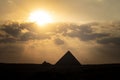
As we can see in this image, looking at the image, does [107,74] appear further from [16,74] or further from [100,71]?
[16,74]

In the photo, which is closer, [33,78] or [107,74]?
[33,78]

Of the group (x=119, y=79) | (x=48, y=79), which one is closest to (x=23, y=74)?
(x=48, y=79)

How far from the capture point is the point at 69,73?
20.2 metres

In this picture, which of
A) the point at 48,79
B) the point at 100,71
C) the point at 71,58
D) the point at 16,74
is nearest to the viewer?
the point at 48,79

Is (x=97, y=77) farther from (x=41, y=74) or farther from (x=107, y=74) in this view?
(x=41, y=74)

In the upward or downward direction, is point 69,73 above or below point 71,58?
below

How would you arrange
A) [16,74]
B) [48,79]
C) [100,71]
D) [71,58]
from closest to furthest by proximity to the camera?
[48,79], [16,74], [100,71], [71,58]

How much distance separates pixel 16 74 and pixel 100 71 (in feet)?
24.7

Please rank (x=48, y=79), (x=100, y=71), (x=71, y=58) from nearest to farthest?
(x=48, y=79), (x=100, y=71), (x=71, y=58)

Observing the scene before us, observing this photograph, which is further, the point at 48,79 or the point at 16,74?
the point at 16,74

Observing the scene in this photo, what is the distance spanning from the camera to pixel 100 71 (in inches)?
867

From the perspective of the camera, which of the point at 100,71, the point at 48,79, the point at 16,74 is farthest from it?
the point at 100,71

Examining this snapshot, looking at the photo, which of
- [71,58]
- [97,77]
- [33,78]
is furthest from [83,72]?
[71,58]

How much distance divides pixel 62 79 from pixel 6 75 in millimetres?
4569
